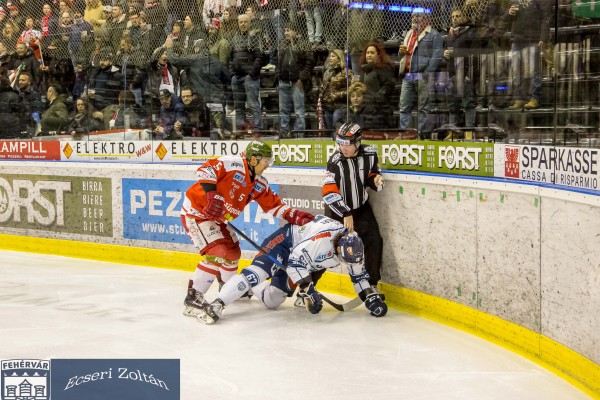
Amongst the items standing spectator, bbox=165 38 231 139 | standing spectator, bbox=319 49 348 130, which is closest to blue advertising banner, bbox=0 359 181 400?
standing spectator, bbox=319 49 348 130

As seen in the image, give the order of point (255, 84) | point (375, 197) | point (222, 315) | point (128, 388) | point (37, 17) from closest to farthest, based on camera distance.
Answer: point (128, 388) < point (222, 315) < point (375, 197) < point (255, 84) < point (37, 17)

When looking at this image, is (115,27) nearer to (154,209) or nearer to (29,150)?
(29,150)

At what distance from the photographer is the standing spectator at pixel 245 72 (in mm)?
7984

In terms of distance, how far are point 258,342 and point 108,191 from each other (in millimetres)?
4004

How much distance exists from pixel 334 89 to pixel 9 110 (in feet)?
15.3

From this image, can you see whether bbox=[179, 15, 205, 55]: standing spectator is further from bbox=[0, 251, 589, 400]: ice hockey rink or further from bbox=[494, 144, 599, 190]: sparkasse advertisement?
bbox=[494, 144, 599, 190]: sparkasse advertisement

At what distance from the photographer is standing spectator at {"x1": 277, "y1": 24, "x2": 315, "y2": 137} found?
7.55 meters

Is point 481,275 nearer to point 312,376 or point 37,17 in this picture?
point 312,376

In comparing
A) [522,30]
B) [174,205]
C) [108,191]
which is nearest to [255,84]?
[174,205]

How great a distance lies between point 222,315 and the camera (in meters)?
6.33

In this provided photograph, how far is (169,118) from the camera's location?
887cm

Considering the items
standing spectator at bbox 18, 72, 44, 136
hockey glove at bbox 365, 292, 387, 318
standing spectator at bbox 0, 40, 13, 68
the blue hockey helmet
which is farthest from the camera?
standing spectator at bbox 0, 40, 13, 68

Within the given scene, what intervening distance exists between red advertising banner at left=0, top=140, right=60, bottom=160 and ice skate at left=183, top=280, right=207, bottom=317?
3979 mm

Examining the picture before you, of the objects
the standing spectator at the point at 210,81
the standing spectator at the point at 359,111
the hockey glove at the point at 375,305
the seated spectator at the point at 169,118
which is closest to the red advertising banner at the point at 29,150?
the seated spectator at the point at 169,118
